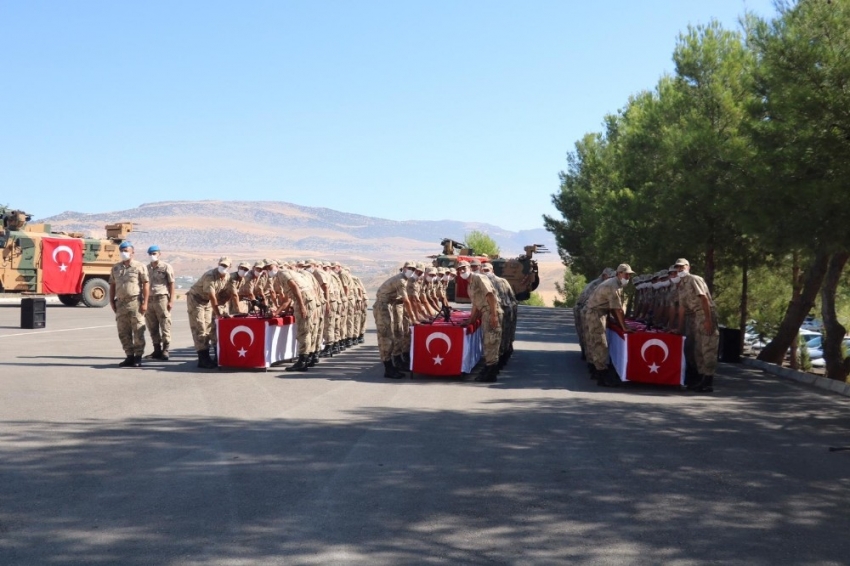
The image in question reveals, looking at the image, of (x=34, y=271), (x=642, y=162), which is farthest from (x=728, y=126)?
(x=34, y=271)

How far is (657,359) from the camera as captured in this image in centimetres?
1509

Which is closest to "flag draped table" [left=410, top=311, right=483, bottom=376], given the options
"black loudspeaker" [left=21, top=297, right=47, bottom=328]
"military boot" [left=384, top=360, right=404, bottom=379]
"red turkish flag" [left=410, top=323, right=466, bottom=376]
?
"red turkish flag" [left=410, top=323, right=466, bottom=376]

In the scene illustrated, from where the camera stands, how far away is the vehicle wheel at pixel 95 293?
39094mm

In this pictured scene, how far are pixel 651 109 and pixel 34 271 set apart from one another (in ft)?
73.9

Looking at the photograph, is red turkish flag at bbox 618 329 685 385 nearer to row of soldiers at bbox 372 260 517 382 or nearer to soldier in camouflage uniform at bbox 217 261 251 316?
row of soldiers at bbox 372 260 517 382

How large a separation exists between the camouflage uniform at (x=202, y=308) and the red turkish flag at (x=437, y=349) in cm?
353

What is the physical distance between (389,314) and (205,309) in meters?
3.17

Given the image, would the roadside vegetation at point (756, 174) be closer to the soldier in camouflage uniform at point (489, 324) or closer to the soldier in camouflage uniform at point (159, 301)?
the soldier in camouflage uniform at point (489, 324)

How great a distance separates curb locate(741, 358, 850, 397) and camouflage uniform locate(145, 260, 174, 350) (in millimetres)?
11087

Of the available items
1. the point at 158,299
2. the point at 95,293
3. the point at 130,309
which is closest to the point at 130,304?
the point at 130,309

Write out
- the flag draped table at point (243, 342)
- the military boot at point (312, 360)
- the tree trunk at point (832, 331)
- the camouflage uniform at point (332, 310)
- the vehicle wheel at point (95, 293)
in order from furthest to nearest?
1. the vehicle wheel at point (95, 293)
2. the tree trunk at point (832, 331)
3. the camouflage uniform at point (332, 310)
4. the military boot at point (312, 360)
5. the flag draped table at point (243, 342)

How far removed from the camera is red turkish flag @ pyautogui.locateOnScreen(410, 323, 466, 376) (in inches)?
622

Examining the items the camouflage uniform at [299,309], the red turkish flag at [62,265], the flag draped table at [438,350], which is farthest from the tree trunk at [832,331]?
the red turkish flag at [62,265]

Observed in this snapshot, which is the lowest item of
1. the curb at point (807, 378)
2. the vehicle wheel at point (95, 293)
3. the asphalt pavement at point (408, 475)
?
the asphalt pavement at point (408, 475)
